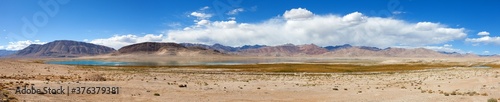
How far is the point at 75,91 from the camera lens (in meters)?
23.8

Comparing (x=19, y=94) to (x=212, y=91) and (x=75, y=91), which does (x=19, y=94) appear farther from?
(x=212, y=91)

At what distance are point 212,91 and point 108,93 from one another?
787 centimetres

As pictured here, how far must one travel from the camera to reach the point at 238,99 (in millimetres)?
24531

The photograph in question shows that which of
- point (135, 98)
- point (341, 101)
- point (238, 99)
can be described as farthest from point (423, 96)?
point (135, 98)

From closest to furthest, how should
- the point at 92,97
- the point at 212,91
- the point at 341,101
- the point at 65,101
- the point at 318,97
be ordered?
the point at 65,101
the point at 92,97
the point at 341,101
the point at 318,97
the point at 212,91

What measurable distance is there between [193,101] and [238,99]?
126 inches

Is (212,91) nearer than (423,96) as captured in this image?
No

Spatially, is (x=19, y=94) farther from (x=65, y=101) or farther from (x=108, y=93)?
(x=108, y=93)

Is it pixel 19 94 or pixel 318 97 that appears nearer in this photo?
pixel 19 94

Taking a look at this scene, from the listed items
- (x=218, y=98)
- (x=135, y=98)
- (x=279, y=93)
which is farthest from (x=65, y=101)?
(x=279, y=93)

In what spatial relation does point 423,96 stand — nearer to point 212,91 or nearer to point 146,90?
point 212,91

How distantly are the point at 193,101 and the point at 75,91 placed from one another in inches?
311

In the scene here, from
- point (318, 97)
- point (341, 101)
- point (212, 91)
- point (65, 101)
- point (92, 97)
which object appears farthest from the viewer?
point (212, 91)

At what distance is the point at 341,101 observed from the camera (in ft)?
77.7
